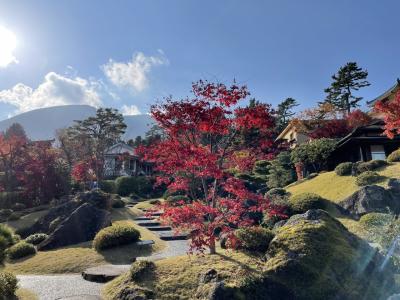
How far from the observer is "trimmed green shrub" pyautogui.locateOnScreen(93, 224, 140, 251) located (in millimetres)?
14883

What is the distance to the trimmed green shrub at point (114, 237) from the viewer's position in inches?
586

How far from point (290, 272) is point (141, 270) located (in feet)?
12.4

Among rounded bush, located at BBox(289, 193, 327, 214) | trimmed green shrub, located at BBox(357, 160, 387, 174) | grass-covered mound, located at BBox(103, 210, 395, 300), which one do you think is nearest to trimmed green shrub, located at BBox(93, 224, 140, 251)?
grass-covered mound, located at BBox(103, 210, 395, 300)

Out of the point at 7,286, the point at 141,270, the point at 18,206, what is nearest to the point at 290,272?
the point at 141,270

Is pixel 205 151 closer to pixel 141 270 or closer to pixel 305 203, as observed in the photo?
pixel 141 270

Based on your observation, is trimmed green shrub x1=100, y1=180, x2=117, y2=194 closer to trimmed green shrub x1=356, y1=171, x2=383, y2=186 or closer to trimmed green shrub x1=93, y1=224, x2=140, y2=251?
trimmed green shrub x1=93, y1=224, x2=140, y2=251

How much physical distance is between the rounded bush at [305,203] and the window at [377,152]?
15.1 m

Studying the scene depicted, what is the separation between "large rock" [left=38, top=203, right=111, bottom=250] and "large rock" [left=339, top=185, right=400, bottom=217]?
12.9m

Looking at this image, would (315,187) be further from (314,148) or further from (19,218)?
(19,218)

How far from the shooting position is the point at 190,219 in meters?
9.34

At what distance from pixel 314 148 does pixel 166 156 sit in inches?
1004

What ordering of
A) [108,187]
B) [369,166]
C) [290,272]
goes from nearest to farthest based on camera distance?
1. [290,272]
2. [369,166]
3. [108,187]

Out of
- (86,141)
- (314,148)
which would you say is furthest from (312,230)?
(86,141)

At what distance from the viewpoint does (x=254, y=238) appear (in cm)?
968
